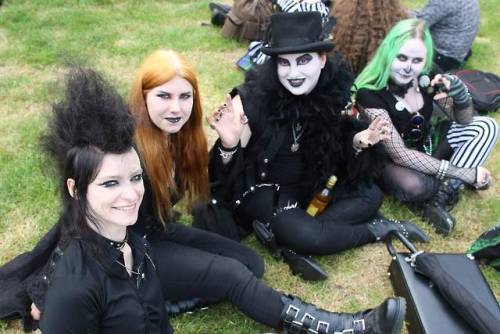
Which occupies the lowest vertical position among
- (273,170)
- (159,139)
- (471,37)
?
(273,170)

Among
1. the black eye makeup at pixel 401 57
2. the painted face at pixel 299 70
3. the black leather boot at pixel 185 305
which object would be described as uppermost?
the black eye makeup at pixel 401 57

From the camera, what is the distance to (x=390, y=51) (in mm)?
3186

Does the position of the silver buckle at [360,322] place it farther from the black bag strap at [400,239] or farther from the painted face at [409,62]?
the painted face at [409,62]

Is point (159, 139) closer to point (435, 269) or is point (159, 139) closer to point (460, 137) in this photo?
point (435, 269)

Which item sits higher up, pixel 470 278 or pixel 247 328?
pixel 470 278

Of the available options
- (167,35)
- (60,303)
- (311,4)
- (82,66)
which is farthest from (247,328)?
(167,35)

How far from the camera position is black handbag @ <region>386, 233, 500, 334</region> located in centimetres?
235

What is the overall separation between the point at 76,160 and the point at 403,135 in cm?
242

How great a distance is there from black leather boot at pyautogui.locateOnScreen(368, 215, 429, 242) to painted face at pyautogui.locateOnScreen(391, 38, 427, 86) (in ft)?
3.10

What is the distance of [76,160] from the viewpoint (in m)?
1.68

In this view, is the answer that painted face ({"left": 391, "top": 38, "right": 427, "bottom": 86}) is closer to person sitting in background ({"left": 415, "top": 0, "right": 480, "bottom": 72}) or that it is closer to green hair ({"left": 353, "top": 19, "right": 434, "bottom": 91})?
green hair ({"left": 353, "top": 19, "right": 434, "bottom": 91})

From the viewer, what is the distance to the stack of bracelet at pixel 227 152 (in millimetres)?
2693

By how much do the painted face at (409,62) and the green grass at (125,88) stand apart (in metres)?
0.92

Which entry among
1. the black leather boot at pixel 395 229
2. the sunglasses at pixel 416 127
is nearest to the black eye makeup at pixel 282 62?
→ the sunglasses at pixel 416 127
